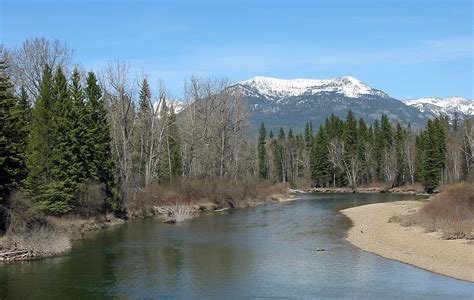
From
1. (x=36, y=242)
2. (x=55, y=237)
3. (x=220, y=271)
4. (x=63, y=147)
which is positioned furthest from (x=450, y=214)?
(x=63, y=147)

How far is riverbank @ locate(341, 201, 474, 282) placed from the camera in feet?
96.4

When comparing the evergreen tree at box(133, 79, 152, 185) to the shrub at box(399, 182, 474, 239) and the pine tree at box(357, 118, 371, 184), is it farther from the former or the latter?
the pine tree at box(357, 118, 371, 184)

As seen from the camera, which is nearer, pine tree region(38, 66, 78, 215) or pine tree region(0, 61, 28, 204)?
pine tree region(0, 61, 28, 204)

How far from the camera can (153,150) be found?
7638 centimetres

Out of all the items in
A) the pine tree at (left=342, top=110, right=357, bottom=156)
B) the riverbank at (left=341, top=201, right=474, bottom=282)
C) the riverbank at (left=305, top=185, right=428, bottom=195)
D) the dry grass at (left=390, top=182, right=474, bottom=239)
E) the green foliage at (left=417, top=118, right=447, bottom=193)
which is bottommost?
the riverbank at (left=305, top=185, right=428, bottom=195)

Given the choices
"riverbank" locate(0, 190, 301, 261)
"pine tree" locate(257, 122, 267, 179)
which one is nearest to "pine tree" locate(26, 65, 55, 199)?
"riverbank" locate(0, 190, 301, 261)

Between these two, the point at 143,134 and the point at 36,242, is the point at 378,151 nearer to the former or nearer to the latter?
the point at 143,134

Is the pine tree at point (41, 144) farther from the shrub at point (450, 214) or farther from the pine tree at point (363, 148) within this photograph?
the pine tree at point (363, 148)

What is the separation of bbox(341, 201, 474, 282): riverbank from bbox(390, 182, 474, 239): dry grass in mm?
1069

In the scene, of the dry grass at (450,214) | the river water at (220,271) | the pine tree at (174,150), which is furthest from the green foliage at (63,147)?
the pine tree at (174,150)

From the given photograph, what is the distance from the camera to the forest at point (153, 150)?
155 feet

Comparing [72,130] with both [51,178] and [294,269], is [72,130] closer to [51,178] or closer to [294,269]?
[51,178]

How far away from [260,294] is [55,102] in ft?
112

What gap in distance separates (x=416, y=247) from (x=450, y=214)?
10.0 m
